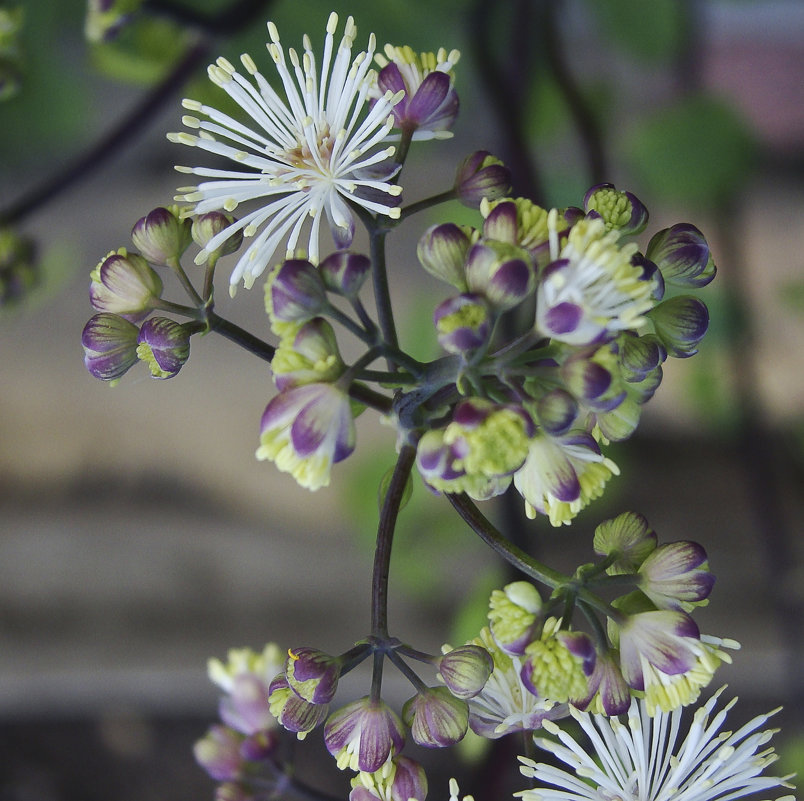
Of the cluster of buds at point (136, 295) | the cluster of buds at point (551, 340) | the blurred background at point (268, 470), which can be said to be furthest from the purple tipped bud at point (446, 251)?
the blurred background at point (268, 470)

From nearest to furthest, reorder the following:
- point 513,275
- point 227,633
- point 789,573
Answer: point 513,275 → point 789,573 → point 227,633

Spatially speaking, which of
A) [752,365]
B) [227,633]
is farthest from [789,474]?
[227,633]

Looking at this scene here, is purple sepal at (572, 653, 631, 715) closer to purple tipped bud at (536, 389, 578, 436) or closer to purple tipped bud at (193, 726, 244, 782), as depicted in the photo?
purple tipped bud at (536, 389, 578, 436)

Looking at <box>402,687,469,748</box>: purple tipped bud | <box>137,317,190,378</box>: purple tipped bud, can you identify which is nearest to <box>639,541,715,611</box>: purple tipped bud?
<box>402,687,469,748</box>: purple tipped bud

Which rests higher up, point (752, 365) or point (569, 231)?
point (752, 365)

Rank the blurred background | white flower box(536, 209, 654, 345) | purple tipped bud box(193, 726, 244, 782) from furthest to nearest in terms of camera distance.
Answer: the blurred background → purple tipped bud box(193, 726, 244, 782) → white flower box(536, 209, 654, 345)

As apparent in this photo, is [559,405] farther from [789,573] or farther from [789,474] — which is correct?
[789,474]

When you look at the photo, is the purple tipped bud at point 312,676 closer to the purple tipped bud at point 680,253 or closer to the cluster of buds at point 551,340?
the cluster of buds at point 551,340
